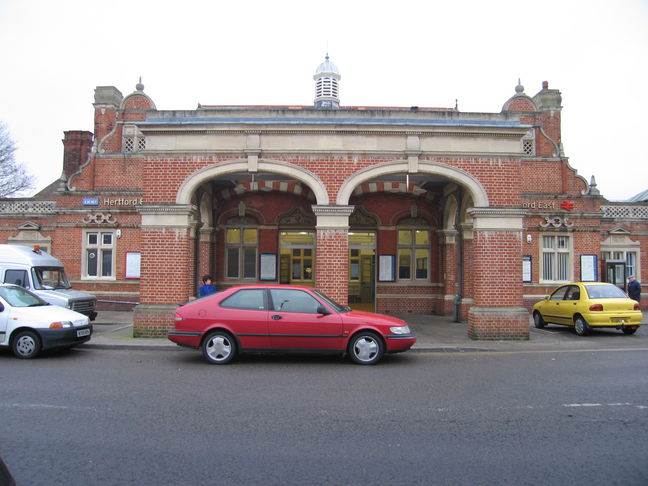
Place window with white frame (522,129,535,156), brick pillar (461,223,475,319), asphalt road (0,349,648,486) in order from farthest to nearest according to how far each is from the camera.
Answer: window with white frame (522,129,535,156)
brick pillar (461,223,475,319)
asphalt road (0,349,648,486)

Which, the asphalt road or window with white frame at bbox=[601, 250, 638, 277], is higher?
window with white frame at bbox=[601, 250, 638, 277]

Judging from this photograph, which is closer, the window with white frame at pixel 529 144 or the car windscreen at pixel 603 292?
the car windscreen at pixel 603 292

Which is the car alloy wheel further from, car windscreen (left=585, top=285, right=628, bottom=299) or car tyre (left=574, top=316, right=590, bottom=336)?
car tyre (left=574, top=316, right=590, bottom=336)

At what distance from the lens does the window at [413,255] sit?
1805 cm

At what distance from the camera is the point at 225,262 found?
1788cm

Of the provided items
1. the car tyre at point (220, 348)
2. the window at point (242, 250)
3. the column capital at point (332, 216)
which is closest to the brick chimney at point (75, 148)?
the window at point (242, 250)

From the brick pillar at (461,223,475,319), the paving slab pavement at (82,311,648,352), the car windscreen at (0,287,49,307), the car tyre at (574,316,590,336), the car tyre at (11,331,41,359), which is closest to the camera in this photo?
the car tyre at (11,331,41,359)

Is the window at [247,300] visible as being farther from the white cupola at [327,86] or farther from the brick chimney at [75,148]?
the brick chimney at [75,148]

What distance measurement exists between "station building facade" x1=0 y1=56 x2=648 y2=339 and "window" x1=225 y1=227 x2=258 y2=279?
5 centimetres

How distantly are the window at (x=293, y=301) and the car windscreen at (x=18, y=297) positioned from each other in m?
5.14

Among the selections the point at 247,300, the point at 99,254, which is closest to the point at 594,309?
the point at 247,300

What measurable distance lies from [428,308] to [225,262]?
24.5 feet

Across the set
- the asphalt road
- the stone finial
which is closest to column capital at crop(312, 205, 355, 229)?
the asphalt road

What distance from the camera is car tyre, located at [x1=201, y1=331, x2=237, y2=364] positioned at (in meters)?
8.82
